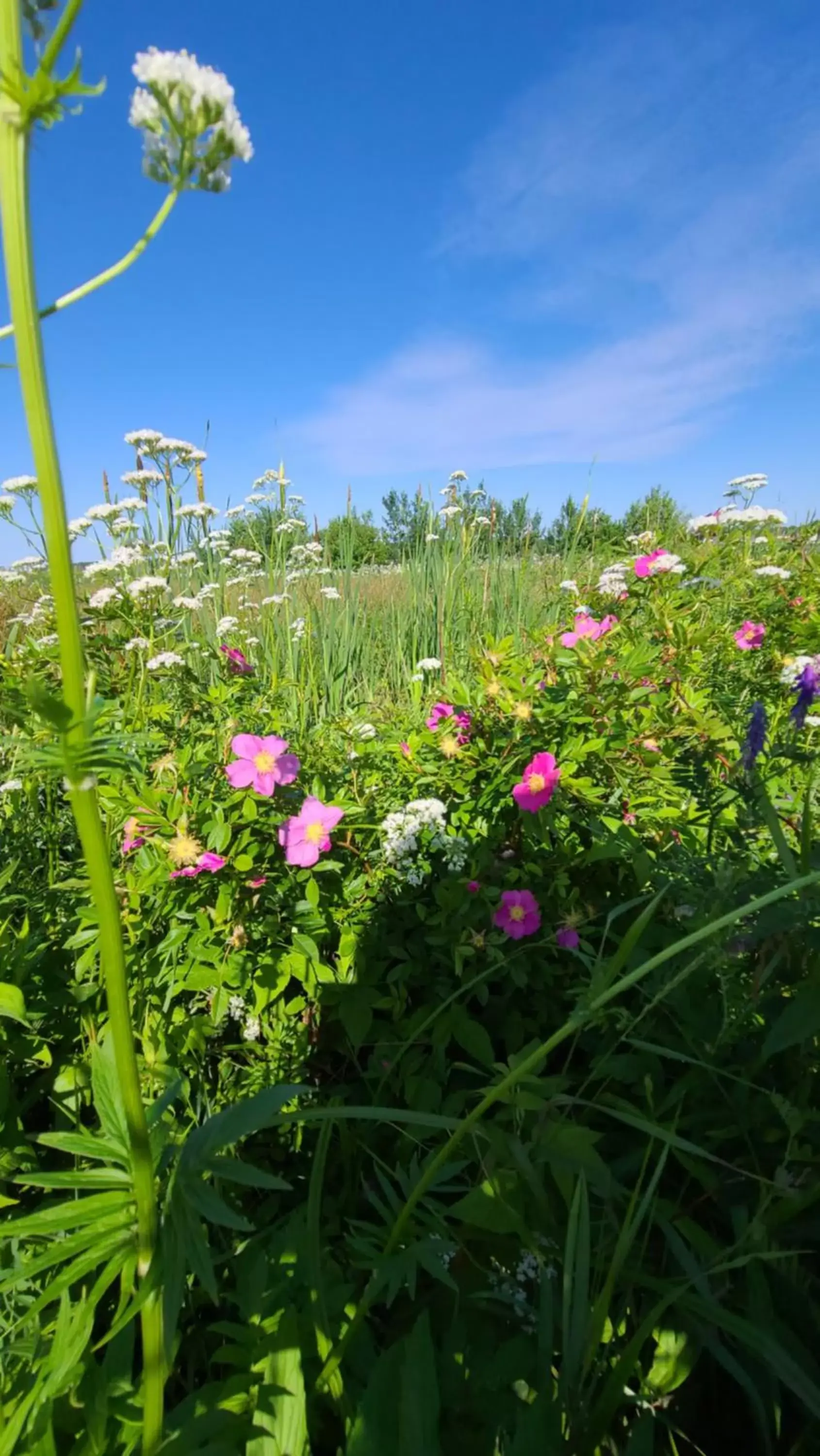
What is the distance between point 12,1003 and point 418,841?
2.83 ft

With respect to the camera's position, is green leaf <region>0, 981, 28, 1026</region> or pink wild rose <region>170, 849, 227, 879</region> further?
pink wild rose <region>170, 849, 227, 879</region>

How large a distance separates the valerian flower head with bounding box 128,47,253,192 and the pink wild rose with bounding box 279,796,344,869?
1.13m

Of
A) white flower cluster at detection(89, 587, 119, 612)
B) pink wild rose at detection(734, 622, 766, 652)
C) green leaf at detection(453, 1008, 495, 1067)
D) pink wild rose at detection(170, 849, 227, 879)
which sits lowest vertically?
green leaf at detection(453, 1008, 495, 1067)

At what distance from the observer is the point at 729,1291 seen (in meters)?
0.92

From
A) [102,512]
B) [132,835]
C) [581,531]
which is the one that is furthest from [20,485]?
[581,531]

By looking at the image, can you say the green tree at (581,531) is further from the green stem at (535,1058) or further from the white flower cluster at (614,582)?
the green stem at (535,1058)

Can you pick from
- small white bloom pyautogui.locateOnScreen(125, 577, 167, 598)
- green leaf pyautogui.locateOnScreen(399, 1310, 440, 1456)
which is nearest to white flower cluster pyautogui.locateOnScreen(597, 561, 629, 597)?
small white bloom pyautogui.locateOnScreen(125, 577, 167, 598)

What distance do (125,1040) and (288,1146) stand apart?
103cm

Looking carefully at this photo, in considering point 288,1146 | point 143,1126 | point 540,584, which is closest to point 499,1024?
point 288,1146

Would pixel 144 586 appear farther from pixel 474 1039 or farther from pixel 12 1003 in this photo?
pixel 474 1039

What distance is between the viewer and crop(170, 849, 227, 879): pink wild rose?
140 centimetres

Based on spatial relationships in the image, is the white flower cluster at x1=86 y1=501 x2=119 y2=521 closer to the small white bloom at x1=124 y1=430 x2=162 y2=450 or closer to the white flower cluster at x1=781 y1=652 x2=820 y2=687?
the small white bloom at x1=124 y1=430 x2=162 y2=450

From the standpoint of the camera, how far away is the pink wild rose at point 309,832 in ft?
4.85

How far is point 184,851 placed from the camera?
4.65 feet
